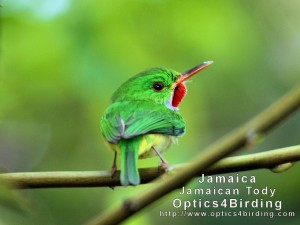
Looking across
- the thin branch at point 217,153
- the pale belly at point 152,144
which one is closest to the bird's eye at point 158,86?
the pale belly at point 152,144

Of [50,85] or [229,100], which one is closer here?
[50,85]

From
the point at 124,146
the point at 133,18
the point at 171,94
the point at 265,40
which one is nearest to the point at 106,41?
the point at 133,18

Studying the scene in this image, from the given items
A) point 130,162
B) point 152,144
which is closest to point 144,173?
point 130,162

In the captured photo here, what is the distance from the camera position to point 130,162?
736 millimetres

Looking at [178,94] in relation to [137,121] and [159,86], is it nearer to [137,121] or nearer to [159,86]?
[159,86]

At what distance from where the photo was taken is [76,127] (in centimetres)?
121

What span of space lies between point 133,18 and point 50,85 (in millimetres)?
242

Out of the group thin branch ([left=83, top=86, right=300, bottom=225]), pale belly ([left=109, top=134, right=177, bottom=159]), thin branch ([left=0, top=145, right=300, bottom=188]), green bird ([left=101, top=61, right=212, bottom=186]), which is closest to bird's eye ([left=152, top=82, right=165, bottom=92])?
green bird ([left=101, top=61, right=212, bottom=186])

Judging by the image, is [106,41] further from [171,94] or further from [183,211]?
[183,211]

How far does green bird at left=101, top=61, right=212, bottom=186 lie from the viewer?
802 millimetres

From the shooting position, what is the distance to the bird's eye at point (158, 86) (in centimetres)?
109

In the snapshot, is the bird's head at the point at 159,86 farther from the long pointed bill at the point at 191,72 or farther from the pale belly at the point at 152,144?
the pale belly at the point at 152,144

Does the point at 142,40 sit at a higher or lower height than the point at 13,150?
higher

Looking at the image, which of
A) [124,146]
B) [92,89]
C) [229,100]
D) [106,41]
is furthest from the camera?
[229,100]
